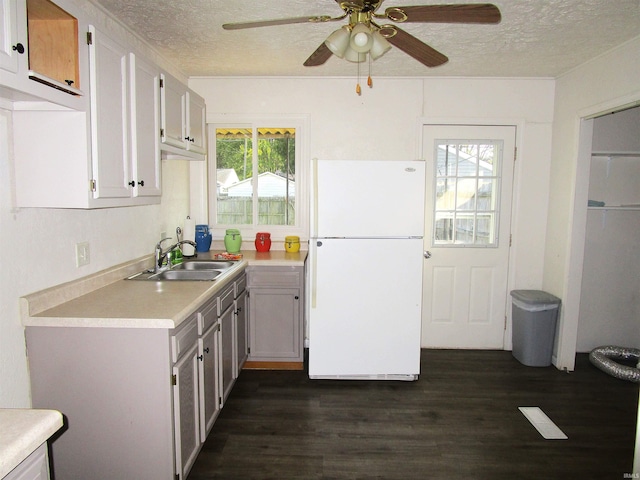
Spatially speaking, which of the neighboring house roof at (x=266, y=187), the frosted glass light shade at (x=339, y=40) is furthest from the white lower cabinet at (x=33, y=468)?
the neighboring house roof at (x=266, y=187)

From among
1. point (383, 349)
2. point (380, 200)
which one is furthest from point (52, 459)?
point (380, 200)

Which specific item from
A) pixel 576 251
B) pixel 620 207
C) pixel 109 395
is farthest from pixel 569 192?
→ pixel 109 395

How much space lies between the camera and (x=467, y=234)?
149 inches

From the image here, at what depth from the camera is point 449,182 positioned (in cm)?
375

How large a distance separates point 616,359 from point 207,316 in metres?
3.50

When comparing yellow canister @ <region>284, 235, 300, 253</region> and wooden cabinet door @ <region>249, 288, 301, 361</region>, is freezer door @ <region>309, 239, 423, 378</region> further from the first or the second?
yellow canister @ <region>284, 235, 300, 253</region>

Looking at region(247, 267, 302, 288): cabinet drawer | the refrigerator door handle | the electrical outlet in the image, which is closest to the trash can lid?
the refrigerator door handle

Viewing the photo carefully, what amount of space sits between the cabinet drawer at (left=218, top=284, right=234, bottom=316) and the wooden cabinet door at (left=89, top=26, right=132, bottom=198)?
33.0 inches

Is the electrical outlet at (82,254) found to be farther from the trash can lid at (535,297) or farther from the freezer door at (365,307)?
the trash can lid at (535,297)

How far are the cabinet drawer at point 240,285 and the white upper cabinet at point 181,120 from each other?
3.16 feet

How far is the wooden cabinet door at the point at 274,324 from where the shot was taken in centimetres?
323

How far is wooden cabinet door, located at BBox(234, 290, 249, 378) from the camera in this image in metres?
2.93

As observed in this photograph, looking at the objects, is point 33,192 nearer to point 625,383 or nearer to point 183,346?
point 183,346

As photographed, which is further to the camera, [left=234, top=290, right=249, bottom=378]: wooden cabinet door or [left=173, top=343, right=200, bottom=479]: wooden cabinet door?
[left=234, top=290, right=249, bottom=378]: wooden cabinet door
